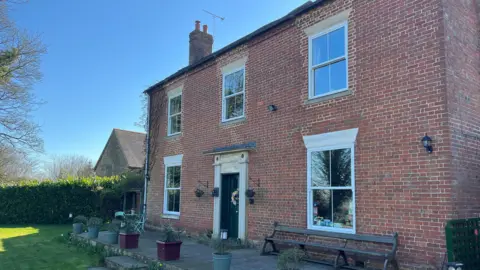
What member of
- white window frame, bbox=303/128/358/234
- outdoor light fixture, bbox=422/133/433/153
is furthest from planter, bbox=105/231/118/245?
outdoor light fixture, bbox=422/133/433/153

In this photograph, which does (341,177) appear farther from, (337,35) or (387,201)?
(337,35)

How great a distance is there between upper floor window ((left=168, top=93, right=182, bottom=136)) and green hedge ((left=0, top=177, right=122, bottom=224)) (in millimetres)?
7560

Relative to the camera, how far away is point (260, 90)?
10.6 m

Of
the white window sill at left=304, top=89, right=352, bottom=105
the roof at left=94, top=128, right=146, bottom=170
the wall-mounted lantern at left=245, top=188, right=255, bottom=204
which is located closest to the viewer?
the white window sill at left=304, top=89, right=352, bottom=105

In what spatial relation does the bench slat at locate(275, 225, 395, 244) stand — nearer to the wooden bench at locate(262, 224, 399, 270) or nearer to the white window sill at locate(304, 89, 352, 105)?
the wooden bench at locate(262, 224, 399, 270)

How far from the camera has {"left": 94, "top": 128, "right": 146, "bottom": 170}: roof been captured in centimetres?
3569

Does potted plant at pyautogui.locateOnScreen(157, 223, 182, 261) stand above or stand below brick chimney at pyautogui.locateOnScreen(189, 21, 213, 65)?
below

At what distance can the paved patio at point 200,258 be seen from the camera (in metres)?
7.84

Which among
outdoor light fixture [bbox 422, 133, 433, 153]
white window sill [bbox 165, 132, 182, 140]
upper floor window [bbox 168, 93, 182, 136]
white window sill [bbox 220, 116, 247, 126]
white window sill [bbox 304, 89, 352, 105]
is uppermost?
upper floor window [bbox 168, 93, 182, 136]

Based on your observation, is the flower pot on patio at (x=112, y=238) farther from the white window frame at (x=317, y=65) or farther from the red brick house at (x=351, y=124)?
the white window frame at (x=317, y=65)

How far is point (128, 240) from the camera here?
1035 centimetres

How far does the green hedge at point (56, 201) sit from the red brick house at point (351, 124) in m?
10.8

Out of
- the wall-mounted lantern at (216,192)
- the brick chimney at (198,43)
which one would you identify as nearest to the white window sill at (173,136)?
the brick chimney at (198,43)

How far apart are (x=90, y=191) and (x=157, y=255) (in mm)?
14190
